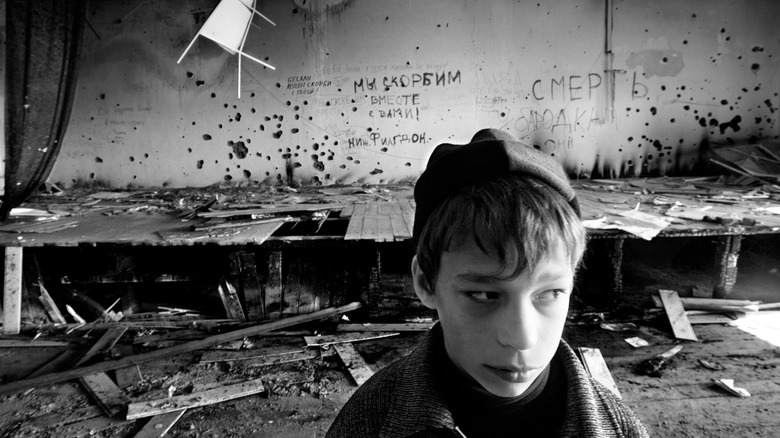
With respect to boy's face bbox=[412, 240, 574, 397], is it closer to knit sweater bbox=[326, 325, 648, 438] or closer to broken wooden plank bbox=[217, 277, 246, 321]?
knit sweater bbox=[326, 325, 648, 438]

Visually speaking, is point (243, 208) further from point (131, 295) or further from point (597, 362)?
point (597, 362)

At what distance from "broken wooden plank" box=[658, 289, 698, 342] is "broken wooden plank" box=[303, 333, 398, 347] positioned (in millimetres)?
2233

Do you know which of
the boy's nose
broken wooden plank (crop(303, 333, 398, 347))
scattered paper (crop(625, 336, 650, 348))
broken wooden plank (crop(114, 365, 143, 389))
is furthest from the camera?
broken wooden plank (crop(303, 333, 398, 347))

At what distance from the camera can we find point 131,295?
13.3ft

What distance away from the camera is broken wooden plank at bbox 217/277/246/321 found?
12.1 feet

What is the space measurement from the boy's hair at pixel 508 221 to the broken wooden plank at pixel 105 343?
130 inches

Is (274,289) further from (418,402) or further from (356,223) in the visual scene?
(418,402)

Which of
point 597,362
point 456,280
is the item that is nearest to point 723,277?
point 597,362

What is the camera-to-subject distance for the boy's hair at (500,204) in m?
0.85

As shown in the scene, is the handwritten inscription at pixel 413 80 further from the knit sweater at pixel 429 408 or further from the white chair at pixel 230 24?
the knit sweater at pixel 429 408

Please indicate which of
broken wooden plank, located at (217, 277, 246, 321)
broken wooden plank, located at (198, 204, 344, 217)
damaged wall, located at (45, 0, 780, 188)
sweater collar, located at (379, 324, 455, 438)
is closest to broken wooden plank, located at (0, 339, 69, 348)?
broken wooden plank, located at (217, 277, 246, 321)

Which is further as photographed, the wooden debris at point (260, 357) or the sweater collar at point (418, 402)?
the wooden debris at point (260, 357)

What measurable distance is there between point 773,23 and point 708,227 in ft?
16.8

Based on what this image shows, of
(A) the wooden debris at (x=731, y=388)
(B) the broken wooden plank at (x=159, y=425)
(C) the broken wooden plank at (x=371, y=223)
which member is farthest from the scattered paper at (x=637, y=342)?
(B) the broken wooden plank at (x=159, y=425)
